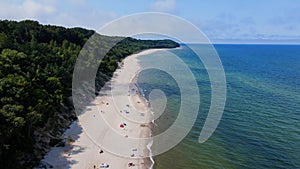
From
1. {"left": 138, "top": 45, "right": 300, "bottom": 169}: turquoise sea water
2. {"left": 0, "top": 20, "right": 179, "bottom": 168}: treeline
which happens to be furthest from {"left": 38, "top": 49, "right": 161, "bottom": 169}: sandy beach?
{"left": 138, "top": 45, "right": 300, "bottom": 169}: turquoise sea water

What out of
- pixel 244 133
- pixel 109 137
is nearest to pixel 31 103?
pixel 109 137

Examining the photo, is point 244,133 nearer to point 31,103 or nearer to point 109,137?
point 109,137

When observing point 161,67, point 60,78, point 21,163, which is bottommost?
point 21,163

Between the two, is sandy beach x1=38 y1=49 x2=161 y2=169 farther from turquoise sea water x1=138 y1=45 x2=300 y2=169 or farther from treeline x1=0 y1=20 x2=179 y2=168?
turquoise sea water x1=138 y1=45 x2=300 y2=169

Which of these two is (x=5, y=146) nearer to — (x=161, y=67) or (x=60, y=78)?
(x=60, y=78)

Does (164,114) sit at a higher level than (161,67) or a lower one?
lower

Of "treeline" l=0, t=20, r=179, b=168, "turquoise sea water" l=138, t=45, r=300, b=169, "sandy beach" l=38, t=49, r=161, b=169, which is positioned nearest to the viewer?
"treeline" l=0, t=20, r=179, b=168

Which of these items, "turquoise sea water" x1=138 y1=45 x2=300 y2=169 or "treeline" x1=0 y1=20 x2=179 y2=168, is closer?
"treeline" x1=0 y1=20 x2=179 y2=168

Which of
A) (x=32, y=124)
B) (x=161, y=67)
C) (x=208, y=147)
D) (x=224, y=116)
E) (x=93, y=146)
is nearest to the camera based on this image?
(x=32, y=124)

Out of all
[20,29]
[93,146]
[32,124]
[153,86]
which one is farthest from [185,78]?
[32,124]
